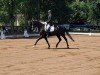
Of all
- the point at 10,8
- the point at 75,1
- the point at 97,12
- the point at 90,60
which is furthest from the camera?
the point at 75,1

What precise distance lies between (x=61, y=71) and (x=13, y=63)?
3506mm

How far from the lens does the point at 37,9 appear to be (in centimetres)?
6412

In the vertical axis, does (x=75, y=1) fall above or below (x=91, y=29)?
above

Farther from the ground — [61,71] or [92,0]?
[92,0]

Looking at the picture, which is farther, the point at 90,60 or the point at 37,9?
the point at 37,9

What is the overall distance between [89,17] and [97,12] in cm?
273

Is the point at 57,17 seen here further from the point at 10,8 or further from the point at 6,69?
the point at 6,69

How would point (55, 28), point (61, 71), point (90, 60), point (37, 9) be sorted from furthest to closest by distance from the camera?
point (37, 9) < point (55, 28) < point (90, 60) < point (61, 71)

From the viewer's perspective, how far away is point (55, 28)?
27375 millimetres

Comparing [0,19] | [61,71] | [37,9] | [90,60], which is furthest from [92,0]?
[61,71]

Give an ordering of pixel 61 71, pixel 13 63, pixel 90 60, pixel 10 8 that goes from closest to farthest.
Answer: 1. pixel 61 71
2. pixel 13 63
3. pixel 90 60
4. pixel 10 8

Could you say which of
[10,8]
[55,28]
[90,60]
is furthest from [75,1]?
[90,60]

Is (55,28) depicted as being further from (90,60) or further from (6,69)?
(6,69)

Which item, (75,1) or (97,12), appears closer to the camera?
(97,12)
